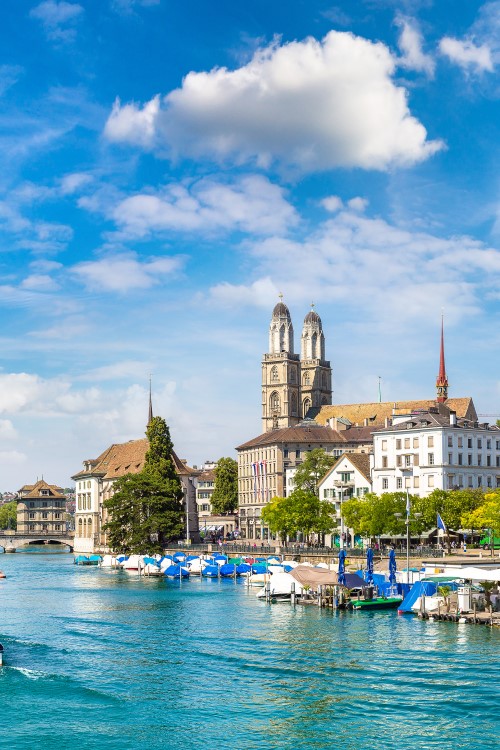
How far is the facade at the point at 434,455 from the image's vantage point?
4820 inches

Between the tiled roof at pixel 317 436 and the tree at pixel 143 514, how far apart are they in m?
37.4

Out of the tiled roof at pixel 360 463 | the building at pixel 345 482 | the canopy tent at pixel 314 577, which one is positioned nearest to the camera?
the canopy tent at pixel 314 577

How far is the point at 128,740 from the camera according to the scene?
3794cm

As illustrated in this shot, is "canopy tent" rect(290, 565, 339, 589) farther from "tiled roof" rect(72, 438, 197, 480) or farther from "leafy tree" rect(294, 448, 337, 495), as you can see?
"tiled roof" rect(72, 438, 197, 480)

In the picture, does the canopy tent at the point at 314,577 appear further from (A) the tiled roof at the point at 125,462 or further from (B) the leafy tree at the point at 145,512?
(A) the tiled roof at the point at 125,462

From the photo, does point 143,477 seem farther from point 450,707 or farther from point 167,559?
point 450,707

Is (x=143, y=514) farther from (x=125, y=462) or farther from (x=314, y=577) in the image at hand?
(x=314, y=577)

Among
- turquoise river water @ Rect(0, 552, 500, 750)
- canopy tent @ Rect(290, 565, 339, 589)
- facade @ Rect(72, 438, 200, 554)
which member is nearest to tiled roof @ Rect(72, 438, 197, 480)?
facade @ Rect(72, 438, 200, 554)

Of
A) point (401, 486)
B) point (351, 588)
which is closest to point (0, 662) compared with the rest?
point (351, 588)

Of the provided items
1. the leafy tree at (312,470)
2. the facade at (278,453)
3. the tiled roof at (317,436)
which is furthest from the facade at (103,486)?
the leafy tree at (312,470)

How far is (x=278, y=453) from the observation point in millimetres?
174250

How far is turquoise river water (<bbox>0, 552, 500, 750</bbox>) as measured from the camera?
38.2 meters

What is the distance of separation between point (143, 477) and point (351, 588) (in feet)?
228

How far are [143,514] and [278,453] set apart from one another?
129ft
